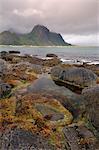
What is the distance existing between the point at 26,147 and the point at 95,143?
214 cm

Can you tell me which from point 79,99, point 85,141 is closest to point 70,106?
point 79,99

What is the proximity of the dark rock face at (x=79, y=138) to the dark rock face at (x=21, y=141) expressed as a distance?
2.74 ft

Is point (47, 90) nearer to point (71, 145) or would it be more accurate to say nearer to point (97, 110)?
point (97, 110)

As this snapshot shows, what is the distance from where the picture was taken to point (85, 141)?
8.59 meters

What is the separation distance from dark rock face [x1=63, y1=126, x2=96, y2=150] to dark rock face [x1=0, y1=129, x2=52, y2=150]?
0.84 meters

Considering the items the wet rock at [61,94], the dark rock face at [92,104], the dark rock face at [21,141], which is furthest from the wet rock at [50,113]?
the dark rock face at [21,141]

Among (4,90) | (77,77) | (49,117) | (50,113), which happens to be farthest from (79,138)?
(77,77)

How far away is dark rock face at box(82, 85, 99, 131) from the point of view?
9.33m

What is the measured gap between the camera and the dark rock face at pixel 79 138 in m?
8.46

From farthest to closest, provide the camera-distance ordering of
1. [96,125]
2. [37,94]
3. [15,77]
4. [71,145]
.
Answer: [15,77]
[37,94]
[96,125]
[71,145]

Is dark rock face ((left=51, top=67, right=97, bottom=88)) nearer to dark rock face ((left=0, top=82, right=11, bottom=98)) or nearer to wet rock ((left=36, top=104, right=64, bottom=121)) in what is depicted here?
dark rock face ((left=0, top=82, right=11, bottom=98))

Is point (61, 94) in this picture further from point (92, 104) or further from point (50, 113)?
point (92, 104)

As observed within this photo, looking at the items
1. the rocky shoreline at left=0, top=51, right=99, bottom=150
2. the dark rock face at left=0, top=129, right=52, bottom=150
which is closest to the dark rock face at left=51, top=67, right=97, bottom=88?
the rocky shoreline at left=0, top=51, right=99, bottom=150

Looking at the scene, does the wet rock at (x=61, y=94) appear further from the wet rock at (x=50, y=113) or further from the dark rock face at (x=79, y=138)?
the dark rock face at (x=79, y=138)
